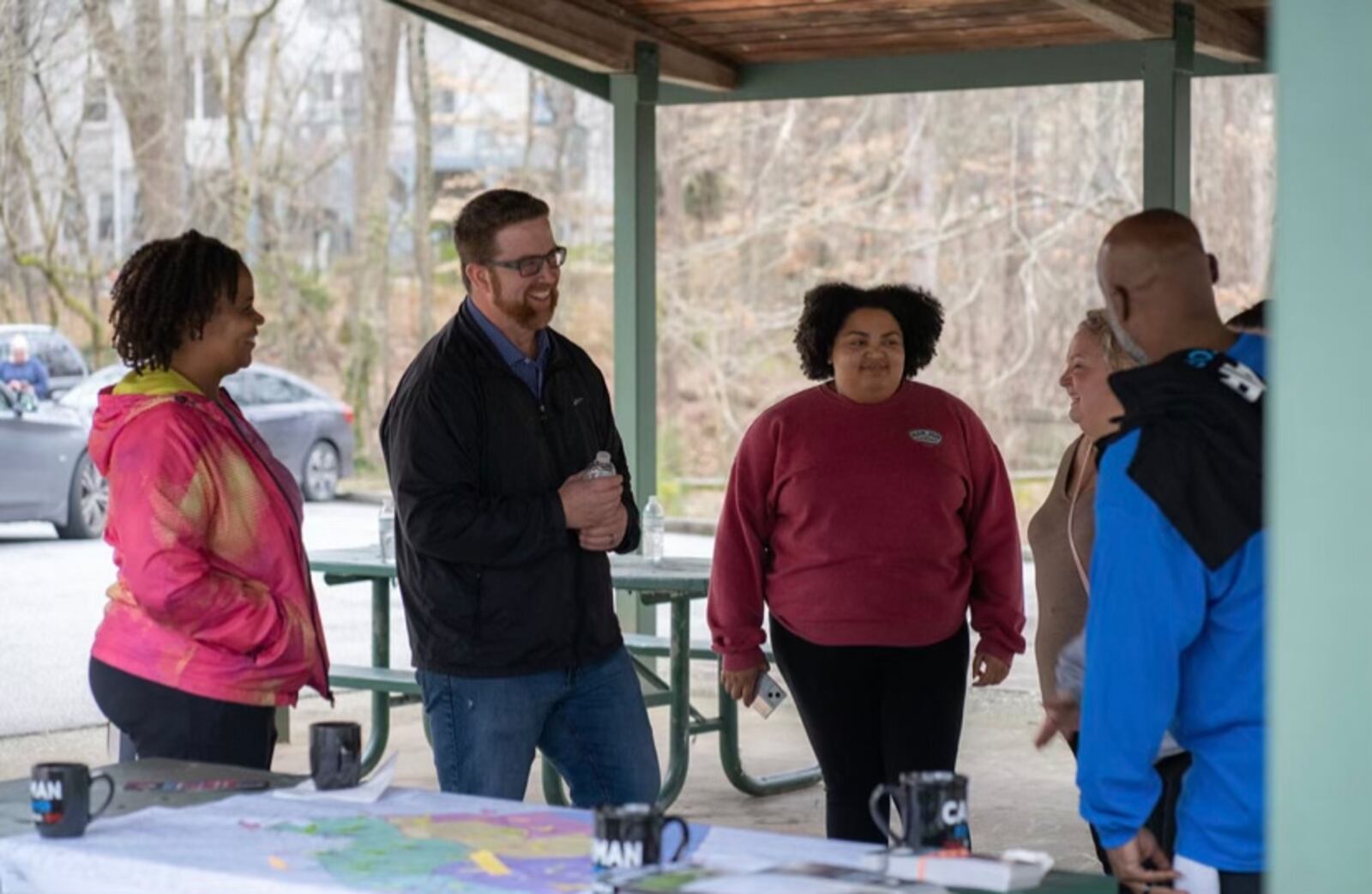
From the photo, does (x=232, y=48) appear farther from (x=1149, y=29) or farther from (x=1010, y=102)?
(x=1149, y=29)

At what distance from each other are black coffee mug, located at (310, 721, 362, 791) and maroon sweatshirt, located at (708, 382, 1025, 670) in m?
1.44

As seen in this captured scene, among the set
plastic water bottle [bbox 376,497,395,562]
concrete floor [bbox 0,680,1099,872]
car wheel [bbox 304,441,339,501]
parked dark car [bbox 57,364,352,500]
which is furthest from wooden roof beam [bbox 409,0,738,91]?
car wheel [bbox 304,441,339,501]

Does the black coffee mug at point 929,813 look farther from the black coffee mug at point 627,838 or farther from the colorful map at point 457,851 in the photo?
the colorful map at point 457,851

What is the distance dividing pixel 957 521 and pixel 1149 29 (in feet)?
10.5

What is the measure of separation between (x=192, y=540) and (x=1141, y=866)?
5.47 feet

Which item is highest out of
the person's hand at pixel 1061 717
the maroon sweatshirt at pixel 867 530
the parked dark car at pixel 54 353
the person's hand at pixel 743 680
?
the parked dark car at pixel 54 353

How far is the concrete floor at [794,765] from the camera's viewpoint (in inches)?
268

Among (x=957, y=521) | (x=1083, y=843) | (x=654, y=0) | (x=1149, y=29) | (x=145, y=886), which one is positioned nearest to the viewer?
(x=145, y=886)

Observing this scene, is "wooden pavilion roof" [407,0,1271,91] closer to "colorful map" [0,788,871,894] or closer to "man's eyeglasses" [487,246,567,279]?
"man's eyeglasses" [487,246,567,279]

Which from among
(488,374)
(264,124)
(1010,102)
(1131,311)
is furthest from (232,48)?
(1131,311)

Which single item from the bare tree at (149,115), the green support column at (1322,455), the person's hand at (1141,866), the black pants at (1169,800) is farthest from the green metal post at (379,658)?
the bare tree at (149,115)

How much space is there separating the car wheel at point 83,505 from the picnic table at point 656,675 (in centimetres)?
717

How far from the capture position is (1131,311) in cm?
299

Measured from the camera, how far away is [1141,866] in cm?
299
